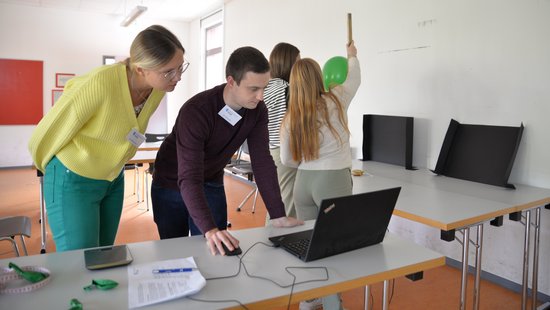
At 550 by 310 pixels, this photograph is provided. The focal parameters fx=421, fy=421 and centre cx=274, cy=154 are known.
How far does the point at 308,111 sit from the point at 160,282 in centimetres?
120

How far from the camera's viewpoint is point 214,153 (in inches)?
64.2

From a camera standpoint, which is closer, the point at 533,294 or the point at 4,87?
the point at 533,294

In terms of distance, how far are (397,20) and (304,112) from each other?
5.96 feet

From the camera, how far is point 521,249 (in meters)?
2.69

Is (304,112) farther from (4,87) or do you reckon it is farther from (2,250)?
(4,87)

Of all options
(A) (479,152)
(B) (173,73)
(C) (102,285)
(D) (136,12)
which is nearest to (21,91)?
(D) (136,12)

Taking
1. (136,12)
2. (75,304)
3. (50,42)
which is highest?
(136,12)

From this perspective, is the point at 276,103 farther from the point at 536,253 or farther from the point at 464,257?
the point at 536,253

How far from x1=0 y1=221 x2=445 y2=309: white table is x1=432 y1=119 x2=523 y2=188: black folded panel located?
55.4 inches

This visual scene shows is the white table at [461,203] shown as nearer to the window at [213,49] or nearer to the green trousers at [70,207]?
the green trousers at [70,207]

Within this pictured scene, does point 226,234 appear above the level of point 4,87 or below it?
below

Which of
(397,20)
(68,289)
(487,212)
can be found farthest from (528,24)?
(68,289)

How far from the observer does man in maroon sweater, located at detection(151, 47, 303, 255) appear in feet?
4.51

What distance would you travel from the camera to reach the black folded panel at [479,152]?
8.29ft
